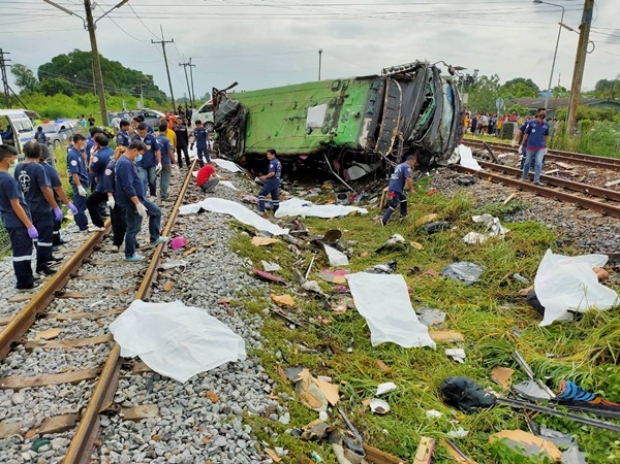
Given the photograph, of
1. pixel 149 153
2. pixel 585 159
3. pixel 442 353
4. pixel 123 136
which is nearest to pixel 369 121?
pixel 149 153

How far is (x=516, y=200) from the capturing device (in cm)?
859

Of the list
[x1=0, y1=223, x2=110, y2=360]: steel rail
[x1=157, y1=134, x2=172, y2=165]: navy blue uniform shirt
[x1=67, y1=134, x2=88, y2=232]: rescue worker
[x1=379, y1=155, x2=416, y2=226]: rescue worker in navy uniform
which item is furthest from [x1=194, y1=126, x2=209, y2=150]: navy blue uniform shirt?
[x1=0, y1=223, x2=110, y2=360]: steel rail

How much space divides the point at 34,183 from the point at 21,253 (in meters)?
0.88

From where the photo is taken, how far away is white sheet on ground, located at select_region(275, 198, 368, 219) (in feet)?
32.0

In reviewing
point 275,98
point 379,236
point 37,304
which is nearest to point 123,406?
point 37,304

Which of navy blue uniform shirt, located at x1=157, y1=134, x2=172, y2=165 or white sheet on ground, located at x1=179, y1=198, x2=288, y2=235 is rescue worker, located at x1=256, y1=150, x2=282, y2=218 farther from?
navy blue uniform shirt, located at x1=157, y1=134, x2=172, y2=165

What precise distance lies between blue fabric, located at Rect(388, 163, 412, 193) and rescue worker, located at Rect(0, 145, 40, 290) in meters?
5.92

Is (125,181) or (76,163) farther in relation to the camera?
(76,163)

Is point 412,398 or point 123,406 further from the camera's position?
point 412,398

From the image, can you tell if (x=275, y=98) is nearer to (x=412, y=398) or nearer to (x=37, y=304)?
(x=37, y=304)

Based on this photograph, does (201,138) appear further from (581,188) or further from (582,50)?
(582,50)

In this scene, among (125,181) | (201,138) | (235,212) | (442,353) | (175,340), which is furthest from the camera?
(201,138)

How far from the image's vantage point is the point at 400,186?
27.9 ft

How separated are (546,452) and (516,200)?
635 cm
